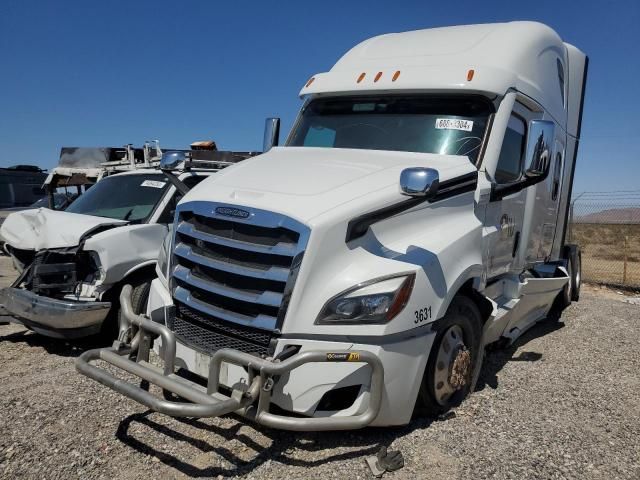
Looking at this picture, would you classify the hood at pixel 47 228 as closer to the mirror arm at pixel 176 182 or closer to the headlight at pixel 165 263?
the mirror arm at pixel 176 182

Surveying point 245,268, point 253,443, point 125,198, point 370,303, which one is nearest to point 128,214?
point 125,198

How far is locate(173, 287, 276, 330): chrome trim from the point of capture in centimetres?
344

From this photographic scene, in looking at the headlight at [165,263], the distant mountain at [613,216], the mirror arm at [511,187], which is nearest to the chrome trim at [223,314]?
the headlight at [165,263]

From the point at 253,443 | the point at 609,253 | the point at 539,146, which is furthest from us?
the point at 609,253

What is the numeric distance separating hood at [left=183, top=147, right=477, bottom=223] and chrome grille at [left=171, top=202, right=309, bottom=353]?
125 millimetres

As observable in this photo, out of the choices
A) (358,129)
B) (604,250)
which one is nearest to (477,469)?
(358,129)

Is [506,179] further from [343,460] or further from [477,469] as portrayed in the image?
[343,460]

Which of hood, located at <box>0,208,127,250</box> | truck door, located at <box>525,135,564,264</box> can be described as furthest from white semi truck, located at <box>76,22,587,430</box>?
hood, located at <box>0,208,127,250</box>

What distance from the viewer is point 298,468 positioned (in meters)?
3.38

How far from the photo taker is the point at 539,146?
177 inches

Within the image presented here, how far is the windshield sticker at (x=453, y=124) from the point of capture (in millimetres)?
4605

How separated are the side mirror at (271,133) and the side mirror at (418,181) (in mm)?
2701

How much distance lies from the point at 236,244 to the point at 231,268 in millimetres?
170

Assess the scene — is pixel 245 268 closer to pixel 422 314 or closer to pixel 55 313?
pixel 422 314
